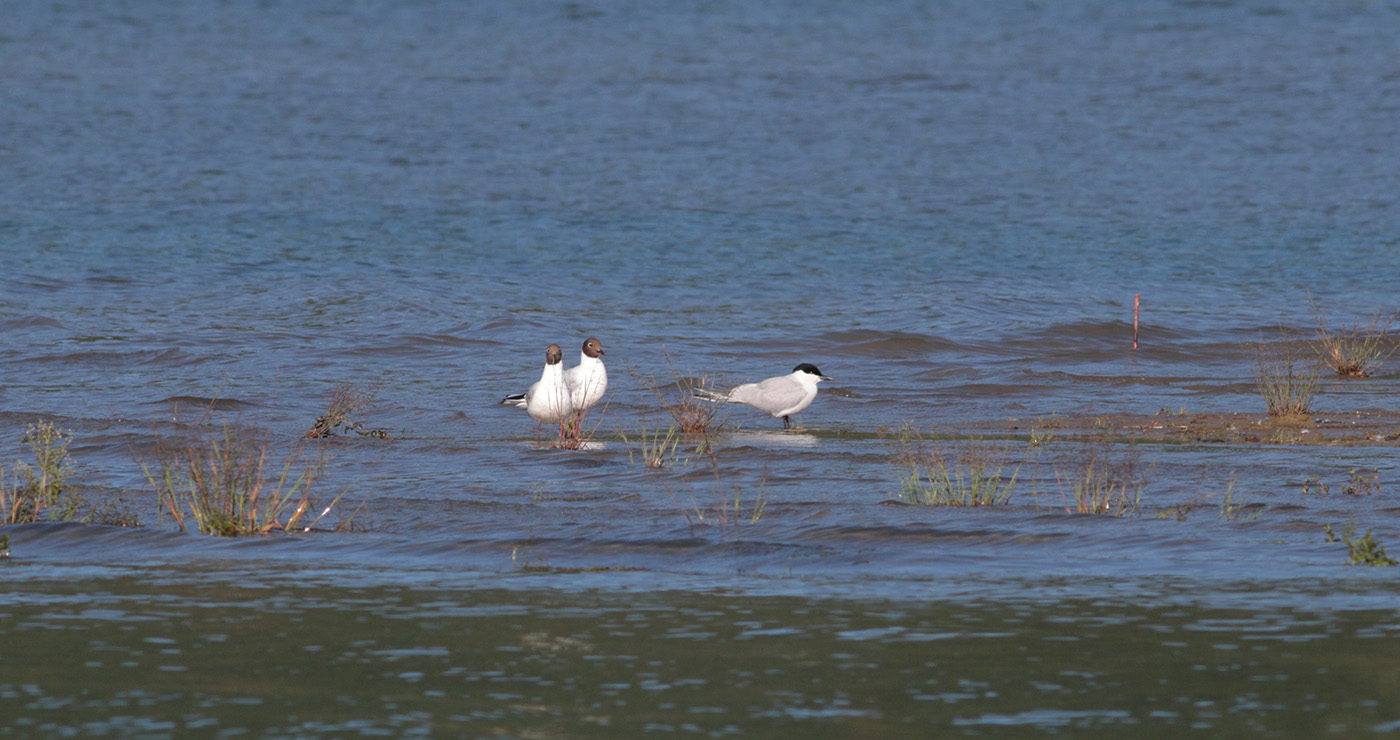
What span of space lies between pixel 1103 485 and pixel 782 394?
178 inches

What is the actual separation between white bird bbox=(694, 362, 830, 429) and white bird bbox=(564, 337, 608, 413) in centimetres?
79

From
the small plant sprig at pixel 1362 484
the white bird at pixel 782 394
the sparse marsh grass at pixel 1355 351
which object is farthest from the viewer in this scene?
the sparse marsh grass at pixel 1355 351

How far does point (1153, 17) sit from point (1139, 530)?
55890mm

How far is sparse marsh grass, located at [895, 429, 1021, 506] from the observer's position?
9.38 meters

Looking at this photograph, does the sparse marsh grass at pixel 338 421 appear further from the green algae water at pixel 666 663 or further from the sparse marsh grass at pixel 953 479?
the green algae water at pixel 666 663

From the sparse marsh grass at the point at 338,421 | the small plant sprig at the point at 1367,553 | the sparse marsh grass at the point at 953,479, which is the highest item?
the sparse marsh grass at the point at 338,421

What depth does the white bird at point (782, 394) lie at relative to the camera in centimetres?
1380

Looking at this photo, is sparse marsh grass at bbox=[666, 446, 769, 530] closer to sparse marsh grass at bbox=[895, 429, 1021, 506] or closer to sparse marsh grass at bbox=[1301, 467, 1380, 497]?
sparse marsh grass at bbox=[895, 429, 1021, 506]

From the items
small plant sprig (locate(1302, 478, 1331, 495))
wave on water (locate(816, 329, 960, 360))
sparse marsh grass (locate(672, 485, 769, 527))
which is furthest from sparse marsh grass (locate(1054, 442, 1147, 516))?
wave on water (locate(816, 329, 960, 360))

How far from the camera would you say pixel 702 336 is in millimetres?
21391

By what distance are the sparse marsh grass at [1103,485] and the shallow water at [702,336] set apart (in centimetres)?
19

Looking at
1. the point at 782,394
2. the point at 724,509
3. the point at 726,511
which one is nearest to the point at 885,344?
the point at 782,394

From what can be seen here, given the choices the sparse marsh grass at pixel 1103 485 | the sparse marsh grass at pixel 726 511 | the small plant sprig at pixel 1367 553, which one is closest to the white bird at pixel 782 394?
the sparse marsh grass at pixel 1103 485

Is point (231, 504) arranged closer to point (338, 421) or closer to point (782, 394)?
point (338, 421)
